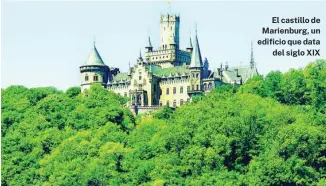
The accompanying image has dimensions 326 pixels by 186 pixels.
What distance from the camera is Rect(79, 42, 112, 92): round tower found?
12988 cm

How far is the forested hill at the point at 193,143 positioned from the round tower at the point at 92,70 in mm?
53116

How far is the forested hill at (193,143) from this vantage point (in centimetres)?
5784

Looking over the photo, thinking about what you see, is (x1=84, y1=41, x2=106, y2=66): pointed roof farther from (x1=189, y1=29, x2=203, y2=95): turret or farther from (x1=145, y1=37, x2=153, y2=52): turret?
(x1=189, y1=29, x2=203, y2=95): turret

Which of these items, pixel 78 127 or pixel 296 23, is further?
pixel 78 127

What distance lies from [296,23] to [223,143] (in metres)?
12.5

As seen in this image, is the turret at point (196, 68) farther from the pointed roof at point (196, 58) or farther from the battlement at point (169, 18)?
the battlement at point (169, 18)

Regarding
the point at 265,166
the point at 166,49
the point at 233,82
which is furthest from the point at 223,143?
the point at 166,49

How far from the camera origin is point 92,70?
426 ft

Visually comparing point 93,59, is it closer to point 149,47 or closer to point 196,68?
point 149,47

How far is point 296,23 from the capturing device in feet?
168

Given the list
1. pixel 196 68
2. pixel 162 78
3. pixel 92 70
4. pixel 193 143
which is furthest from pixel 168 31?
pixel 193 143

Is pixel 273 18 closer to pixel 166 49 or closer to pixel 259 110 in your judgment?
pixel 259 110

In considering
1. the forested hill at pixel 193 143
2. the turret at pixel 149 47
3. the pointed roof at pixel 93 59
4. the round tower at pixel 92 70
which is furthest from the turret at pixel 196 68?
the forested hill at pixel 193 143

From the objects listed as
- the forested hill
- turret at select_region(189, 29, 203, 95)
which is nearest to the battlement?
turret at select_region(189, 29, 203, 95)
